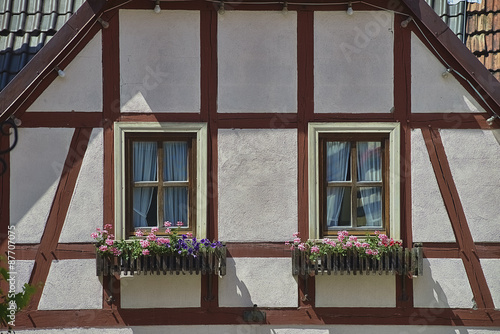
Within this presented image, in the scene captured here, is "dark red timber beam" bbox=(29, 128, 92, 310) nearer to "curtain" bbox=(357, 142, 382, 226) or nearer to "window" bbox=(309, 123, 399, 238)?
"window" bbox=(309, 123, 399, 238)

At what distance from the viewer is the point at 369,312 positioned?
944cm

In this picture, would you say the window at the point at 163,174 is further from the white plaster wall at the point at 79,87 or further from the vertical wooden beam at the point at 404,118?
the vertical wooden beam at the point at 404,118

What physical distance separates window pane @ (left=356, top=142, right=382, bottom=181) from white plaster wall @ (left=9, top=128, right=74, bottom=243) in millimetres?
3347

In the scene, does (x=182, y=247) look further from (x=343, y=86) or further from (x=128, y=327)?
(x=343, y=86)

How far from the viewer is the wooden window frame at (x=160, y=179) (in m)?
9.45

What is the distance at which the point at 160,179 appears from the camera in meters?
9.48

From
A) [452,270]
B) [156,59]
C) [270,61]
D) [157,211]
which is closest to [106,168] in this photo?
[157,211]

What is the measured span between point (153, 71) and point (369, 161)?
2688 mm

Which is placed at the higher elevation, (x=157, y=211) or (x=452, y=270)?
(x=157, y=211)

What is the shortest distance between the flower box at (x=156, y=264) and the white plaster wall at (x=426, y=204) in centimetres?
240

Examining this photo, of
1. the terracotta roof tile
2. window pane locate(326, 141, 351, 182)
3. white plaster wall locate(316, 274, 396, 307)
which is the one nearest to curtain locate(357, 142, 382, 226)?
window pane locate(326, 141, 351, 182)

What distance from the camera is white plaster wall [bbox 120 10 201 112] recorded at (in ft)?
30.9

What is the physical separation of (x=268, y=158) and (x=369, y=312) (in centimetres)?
210

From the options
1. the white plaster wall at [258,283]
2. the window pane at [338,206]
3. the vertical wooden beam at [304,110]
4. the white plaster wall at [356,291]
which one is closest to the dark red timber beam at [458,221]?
the white plaster wall at [356,291]
